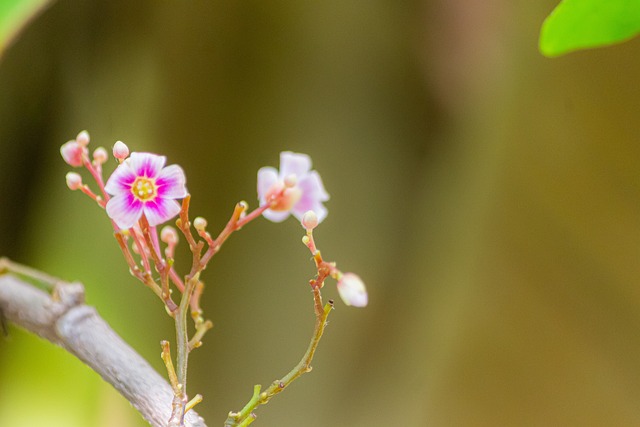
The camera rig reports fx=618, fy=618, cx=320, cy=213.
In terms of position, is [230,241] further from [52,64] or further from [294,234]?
[52,64]

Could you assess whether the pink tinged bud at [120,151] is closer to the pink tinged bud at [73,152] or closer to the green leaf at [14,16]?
the pink tinged bud at [73,152]

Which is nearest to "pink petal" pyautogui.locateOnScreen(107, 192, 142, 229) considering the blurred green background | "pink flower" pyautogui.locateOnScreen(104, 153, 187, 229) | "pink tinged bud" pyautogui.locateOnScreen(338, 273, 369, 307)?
"pink flower" pyautogui.locateOnScreen(104, 153, 187, 229)

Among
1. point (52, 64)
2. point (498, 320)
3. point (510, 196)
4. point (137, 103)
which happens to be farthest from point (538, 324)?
point (52, 64)

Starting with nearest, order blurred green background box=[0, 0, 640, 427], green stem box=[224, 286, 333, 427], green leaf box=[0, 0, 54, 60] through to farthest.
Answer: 1. green stem box=[224, 286, 333, 427]
2. green leaf box=[0, 0, 54, 60]
3. blurred green background box=[0, 0, 640, 427]

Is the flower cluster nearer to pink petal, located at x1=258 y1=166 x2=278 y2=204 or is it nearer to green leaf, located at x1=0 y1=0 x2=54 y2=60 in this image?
pink petal, located at x1=258 y1=166 x2=278 y2=204

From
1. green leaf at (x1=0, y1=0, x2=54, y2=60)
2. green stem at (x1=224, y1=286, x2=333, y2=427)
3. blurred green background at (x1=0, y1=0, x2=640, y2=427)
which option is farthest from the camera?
blurred green background at (x1=0, y1=0, x2=640, y2=427)

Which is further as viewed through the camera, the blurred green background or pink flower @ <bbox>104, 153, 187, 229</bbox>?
the blurred green background
